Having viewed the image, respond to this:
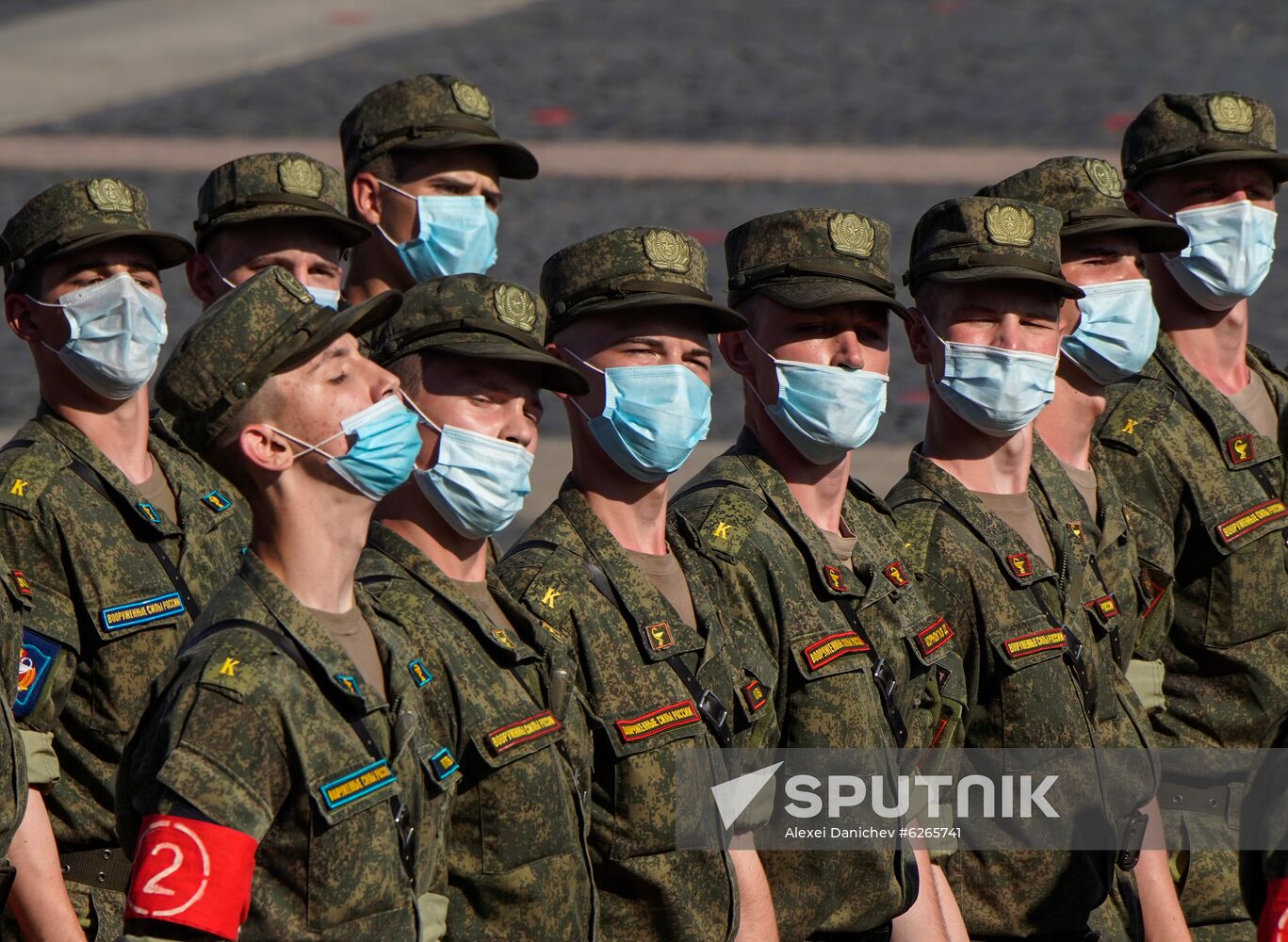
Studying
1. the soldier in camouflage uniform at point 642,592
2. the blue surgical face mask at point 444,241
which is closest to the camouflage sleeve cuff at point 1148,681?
the soldier in camouflage uniform at point 642,592

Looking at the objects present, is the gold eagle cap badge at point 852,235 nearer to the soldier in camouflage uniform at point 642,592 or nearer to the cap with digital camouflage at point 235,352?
the soldier in camouflage uniform at point 642,592

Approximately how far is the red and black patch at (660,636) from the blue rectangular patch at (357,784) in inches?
41.4

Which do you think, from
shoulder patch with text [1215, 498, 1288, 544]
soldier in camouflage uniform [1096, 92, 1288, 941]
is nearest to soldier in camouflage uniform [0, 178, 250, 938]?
soldier in camouflage uniform [1096, 92, 1288, 941]

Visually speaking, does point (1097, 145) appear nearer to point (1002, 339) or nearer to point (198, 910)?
point (1002, 339)

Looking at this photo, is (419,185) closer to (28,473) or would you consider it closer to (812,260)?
(812,260)

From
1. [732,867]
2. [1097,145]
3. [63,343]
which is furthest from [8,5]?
[732,867]

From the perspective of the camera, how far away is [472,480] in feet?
16.1

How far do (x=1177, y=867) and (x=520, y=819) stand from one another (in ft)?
9.37

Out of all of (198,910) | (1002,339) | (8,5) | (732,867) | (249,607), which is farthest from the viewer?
(8,5)

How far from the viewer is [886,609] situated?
5734 mm

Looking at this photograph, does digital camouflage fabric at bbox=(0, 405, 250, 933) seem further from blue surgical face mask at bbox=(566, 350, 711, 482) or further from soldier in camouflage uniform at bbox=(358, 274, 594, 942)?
blue surgical face mask at bbox=(566, 350, 711, 482)

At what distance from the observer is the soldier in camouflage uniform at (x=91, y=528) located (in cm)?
547

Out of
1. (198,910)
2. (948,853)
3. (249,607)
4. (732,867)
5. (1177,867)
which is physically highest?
(249,607)

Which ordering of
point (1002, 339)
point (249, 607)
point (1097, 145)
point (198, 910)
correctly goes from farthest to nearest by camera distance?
point (1097, 145) → point (1002, 339) → point (249, 607) → point (198, 910)
